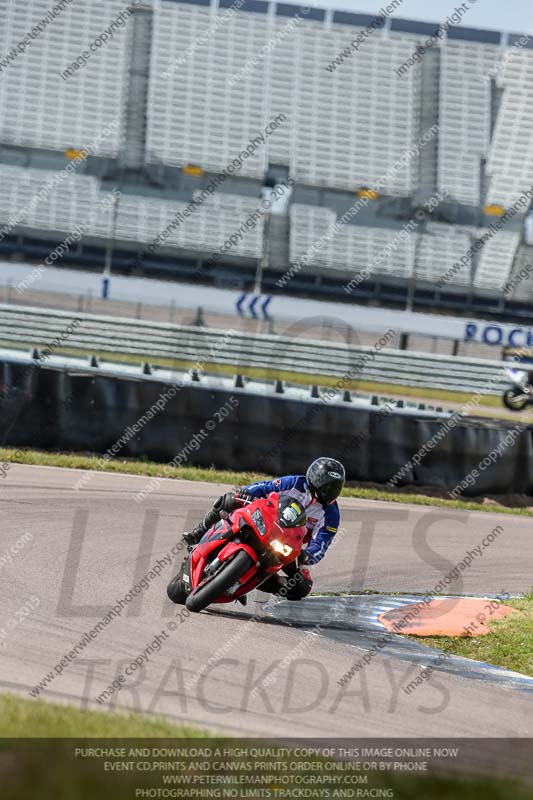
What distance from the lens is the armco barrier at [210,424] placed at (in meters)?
14.9

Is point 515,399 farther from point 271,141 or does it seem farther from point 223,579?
point 223,579

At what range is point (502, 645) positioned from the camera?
8.43 metres

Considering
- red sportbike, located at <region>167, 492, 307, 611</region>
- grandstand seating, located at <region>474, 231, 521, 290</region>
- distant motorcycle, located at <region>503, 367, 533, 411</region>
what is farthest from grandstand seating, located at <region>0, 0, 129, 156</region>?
red sportbike, located at <region>167, 492, 307, 611</region>

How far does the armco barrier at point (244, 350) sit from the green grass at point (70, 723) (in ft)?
46.7

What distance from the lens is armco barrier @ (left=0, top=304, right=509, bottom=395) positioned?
1980 centimetres

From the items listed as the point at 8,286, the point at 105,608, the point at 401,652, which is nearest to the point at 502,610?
the point at 401,652

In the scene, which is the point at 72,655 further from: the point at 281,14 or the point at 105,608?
the point at 281,14

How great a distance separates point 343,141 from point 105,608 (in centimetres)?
3023

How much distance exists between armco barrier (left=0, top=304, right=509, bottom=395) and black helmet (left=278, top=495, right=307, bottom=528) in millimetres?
11702

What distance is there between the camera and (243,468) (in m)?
15.3

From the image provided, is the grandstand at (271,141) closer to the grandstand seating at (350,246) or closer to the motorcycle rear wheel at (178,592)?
the grandstand seating at (350,246)

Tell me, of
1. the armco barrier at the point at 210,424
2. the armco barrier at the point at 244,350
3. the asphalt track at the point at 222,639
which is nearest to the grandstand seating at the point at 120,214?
the armco barrier at the point at 244,350

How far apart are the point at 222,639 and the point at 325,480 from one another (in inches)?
55.1

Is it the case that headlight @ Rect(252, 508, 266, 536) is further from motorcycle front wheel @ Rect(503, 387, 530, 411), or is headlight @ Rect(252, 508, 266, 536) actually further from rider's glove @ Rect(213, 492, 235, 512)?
motorcycle front wheel @ Rect(503, 387, 530, 411)
